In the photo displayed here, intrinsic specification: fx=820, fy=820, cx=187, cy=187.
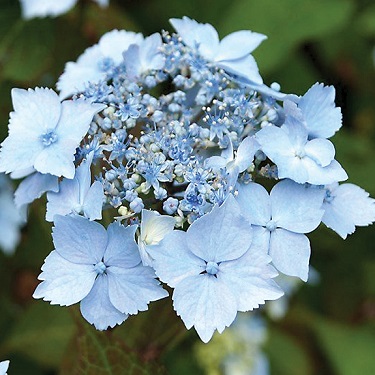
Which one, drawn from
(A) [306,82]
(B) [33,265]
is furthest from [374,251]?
(B) [33,265]

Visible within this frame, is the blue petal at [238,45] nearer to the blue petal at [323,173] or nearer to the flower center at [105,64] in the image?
the flower center at [105,64]

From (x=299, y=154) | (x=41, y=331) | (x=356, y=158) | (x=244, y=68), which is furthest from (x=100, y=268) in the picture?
(x=356, y=158)

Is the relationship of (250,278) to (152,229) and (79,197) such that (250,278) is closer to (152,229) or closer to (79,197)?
(152,229)

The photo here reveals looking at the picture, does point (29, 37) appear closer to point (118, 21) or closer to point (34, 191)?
point (118, 21)

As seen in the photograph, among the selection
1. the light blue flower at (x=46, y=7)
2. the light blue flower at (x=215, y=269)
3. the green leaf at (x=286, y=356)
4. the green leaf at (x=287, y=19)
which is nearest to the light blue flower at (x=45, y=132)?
the light blue flower at (x=215, y=269)

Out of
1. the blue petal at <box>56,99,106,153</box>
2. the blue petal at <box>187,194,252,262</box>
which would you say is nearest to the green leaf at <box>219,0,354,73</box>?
the blue petal at <box>56,99,106,153</box>

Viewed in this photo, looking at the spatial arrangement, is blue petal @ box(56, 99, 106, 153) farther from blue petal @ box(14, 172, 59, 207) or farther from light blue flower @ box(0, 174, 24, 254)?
light blue flower @ box(0, 174, 24, 254)
